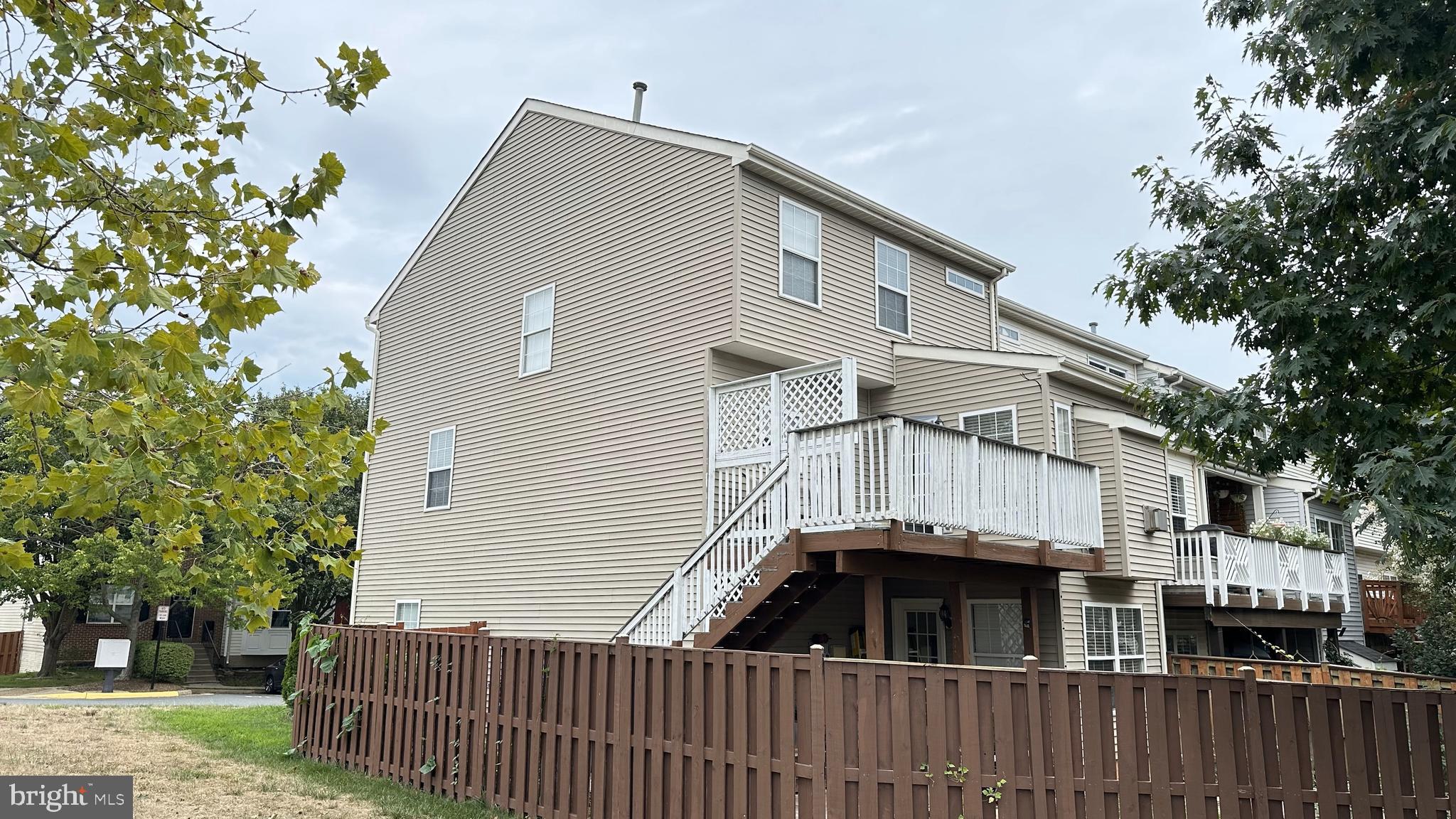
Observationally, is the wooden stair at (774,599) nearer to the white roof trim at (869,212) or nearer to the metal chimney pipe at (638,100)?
the white roof trim at (869,212)

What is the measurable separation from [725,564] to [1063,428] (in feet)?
21.1

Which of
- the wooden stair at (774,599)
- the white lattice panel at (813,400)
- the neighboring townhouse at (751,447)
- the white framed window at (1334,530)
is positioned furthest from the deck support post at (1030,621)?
the white framed window at (1334,530)

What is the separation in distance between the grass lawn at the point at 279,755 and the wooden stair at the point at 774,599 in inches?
130

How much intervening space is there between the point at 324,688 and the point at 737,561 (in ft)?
16.7

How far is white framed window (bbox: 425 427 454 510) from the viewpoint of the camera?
17812mm

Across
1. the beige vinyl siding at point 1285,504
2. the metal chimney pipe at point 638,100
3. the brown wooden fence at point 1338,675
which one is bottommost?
the brown wooden fence at point 1338,675

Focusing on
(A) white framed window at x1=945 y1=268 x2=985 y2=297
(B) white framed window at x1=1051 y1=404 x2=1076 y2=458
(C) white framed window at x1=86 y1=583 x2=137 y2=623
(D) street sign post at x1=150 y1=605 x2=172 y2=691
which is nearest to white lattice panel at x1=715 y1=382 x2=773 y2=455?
(B) white framed window at x1=1051 y1=404 x2=1076 y2=458

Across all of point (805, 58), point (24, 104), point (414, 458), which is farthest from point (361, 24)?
point (805, 58)

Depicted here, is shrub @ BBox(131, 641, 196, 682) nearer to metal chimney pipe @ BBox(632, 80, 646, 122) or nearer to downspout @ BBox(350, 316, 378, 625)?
downspout @ BBox(350, 316, 378, 625)

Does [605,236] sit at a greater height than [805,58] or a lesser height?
lesser

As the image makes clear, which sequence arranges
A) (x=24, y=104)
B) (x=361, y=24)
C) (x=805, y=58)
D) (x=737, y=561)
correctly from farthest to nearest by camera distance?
(x=805, y=58)
(x=737, y=561)
(x=361, y=24)
(x=24, y=104)

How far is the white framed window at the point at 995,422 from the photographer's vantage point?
14289 mm

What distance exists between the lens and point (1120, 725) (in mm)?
6055

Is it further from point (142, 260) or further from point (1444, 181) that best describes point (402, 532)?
point (1444, 181)
